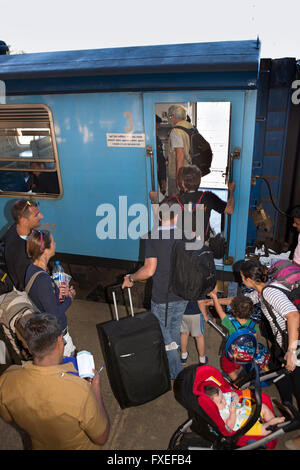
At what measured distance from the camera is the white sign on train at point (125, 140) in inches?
152

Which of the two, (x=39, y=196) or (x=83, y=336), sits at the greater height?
(x=39, y=196)

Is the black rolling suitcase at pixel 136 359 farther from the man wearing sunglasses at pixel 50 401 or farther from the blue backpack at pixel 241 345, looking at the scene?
the man wearing sunglasses at pixel 50 401

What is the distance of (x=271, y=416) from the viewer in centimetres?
259

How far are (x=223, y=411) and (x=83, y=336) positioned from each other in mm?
2220

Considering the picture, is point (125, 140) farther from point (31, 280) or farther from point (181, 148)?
point (31, 280)

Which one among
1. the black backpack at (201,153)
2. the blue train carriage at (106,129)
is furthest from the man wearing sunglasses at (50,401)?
the black backpack at (201,153)

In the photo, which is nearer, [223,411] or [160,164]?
[223,411]

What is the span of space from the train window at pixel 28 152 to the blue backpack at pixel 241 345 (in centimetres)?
278

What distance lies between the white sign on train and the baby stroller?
2506 mm

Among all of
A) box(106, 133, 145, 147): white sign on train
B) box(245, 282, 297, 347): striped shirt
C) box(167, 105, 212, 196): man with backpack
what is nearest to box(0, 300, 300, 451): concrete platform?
box(245, 282, 297, 347): striped shirt

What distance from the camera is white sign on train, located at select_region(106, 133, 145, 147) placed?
387 cm

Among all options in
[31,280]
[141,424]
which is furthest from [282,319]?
[31,280]

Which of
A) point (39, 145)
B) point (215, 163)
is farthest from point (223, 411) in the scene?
point (215, 163)

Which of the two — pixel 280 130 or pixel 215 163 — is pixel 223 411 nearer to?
pixel 280 130
